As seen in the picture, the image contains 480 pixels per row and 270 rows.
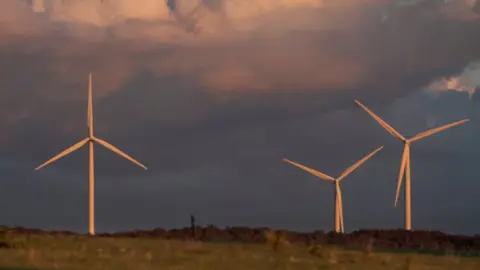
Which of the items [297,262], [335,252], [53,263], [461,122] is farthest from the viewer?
[461,122]

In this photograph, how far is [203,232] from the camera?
79250 mm

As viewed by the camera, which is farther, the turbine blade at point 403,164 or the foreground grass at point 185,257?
the turbine blade at point 403,164

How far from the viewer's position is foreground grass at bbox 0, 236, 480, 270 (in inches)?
1812

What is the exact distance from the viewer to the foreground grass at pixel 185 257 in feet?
151

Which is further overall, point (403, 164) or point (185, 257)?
point (403, 164)

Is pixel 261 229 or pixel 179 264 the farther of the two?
pixel 261 229

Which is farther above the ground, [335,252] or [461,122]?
[461,122]

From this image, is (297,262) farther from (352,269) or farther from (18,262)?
(18,262)

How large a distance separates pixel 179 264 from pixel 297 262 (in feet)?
20.0

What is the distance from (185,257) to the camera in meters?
50.9

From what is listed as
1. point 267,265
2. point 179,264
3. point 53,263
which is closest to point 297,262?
point 267,265

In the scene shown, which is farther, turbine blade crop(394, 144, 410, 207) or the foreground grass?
turbine blade crop(394, 144, 410, 207)

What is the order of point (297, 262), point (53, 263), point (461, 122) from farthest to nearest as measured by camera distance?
point (461, 122) < point (297, 262) < point (53, 263)

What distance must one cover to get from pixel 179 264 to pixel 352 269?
8324mm
